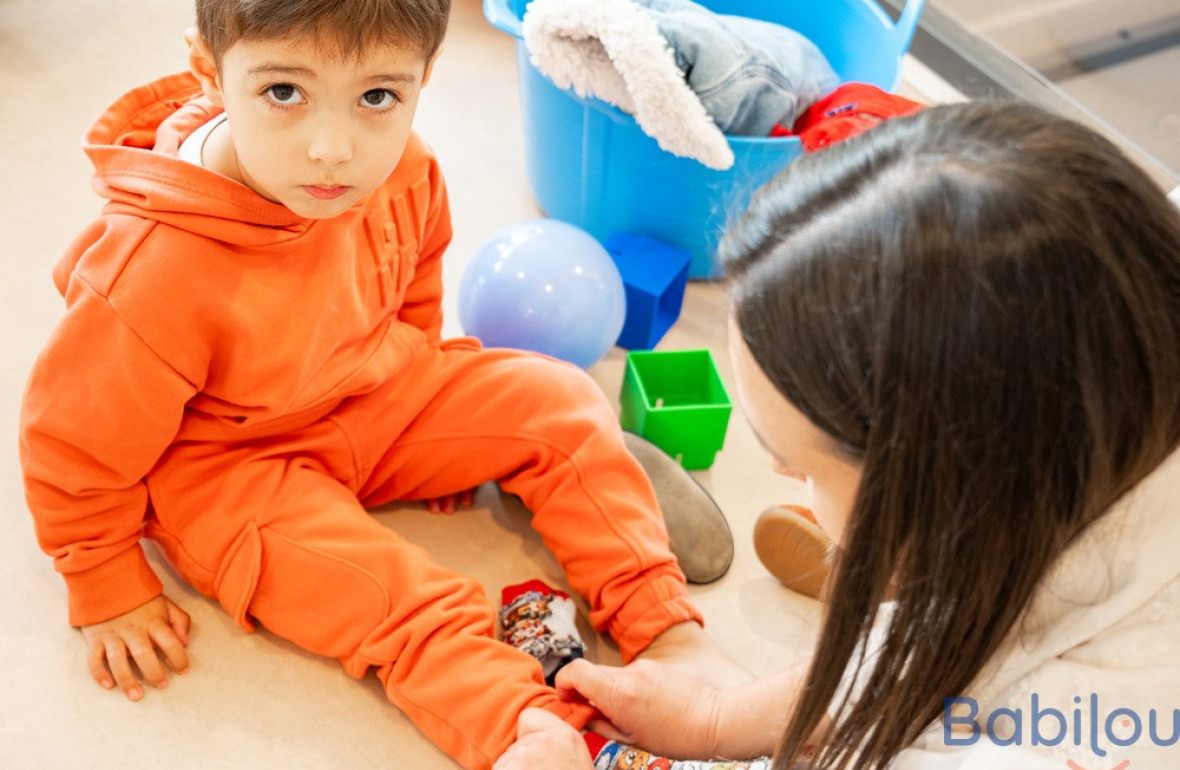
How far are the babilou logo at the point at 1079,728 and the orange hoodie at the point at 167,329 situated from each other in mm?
577

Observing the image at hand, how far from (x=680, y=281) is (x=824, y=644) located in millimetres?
811

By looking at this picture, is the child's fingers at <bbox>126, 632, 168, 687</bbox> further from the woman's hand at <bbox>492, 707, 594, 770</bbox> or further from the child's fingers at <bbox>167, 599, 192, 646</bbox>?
the woman's hand at <bbox>492, 707, 594, 770</bbox>

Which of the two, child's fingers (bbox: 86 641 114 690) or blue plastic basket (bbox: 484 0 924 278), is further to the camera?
blue plastic basket (bbox: 484 0 924 278)

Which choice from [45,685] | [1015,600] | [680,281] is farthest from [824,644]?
[680,281]

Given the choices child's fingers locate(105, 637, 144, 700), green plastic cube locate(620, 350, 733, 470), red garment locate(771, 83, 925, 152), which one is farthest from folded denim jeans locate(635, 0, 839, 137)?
child's fingers locate(105, 637, 144, 700)

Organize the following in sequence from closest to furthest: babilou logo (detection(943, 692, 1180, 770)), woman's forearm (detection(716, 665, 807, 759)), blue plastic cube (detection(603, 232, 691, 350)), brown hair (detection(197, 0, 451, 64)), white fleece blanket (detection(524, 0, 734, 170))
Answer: babilou logo (detection(943, 692, 1180, 770)), brown hair (detection(197, 0, 451, 64)), woman's forearm (detection(716, 665, 807, 759)), white fleece blanket (detection(524, 0, 734, 170)), blue plastic cube (detection(603, 232, 691, 350))

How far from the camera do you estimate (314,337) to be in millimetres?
942

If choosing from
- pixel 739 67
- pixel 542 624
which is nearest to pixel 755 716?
pixel 542 624

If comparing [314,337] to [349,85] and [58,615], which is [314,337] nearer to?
[349,85]

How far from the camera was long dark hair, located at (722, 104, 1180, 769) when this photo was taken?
51 cm

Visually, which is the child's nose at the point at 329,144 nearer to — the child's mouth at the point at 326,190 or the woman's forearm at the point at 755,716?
the child's mouth at the point at 326,190

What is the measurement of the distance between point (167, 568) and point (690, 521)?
1.62 feet

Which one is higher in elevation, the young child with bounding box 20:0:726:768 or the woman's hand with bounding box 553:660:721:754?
the young child with bounding box 20:0:726:768

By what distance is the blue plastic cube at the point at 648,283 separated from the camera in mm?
1326
